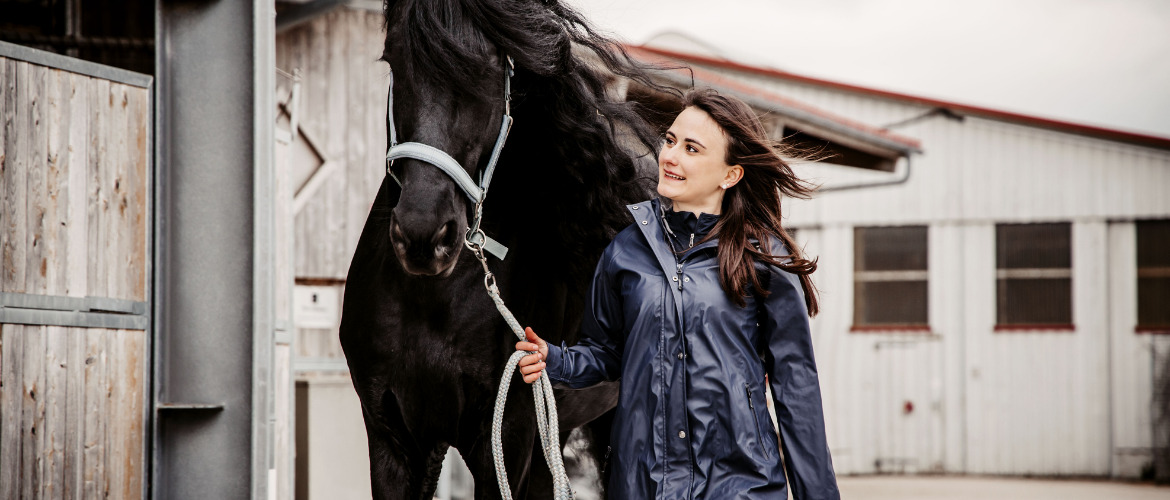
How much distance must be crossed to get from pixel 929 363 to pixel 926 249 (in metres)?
1.39

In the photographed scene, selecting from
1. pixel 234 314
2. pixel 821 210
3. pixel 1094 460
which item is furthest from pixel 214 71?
pixel 1094 460

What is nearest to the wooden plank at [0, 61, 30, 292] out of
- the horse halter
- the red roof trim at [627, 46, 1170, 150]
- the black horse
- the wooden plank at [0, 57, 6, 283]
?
the wooden plank at [0, 57, 6, 283]

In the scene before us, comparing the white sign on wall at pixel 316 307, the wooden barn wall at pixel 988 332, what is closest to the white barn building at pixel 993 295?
the wooden barn wall at pixel 988 332

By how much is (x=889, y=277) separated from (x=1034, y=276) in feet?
5.44

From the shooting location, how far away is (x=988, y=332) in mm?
11828

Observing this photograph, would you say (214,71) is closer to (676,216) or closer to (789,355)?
(676,216)

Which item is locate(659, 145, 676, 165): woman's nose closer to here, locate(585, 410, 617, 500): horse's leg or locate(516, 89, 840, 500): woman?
locate(516, 89, 840, 500): woman

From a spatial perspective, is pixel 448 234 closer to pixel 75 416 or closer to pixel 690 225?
pixel 690 225

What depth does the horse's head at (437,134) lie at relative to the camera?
6.75ft

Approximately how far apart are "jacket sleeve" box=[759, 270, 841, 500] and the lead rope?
0.50 meters

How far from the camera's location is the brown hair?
218 centimetres

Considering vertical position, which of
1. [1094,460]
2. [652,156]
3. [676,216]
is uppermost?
[652,156]

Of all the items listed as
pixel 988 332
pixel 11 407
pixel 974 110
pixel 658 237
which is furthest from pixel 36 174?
pixel 974 110

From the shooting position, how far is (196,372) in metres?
3.19
